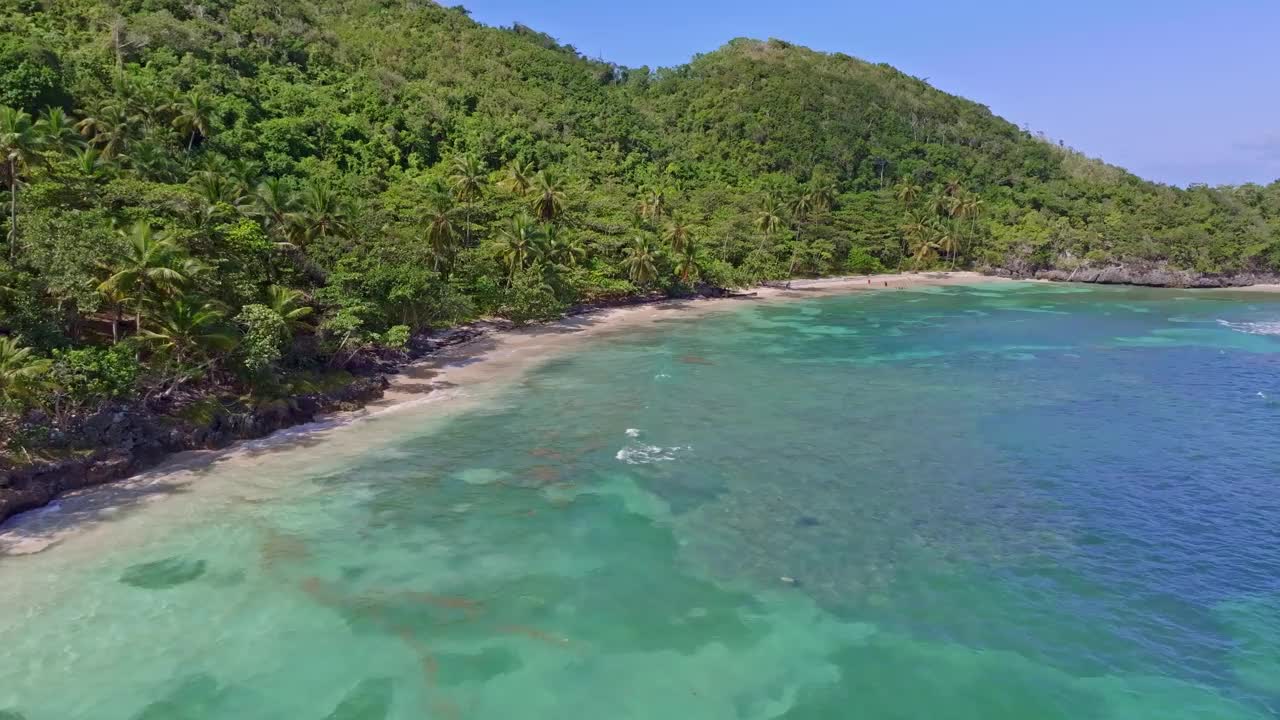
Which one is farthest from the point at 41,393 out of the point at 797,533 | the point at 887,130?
the point at 887,130

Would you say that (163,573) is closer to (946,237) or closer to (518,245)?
(518,245)

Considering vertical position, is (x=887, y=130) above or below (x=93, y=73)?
above

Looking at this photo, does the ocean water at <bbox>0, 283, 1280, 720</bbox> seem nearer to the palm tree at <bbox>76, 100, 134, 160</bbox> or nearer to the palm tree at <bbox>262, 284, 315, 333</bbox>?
the palm tree at <bbox>262, 284, 315, 333</bbox>

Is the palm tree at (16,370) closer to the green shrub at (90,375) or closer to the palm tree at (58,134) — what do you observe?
the green shrub at (90,375)

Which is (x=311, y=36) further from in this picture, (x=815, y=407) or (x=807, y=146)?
(x=815, y=407)

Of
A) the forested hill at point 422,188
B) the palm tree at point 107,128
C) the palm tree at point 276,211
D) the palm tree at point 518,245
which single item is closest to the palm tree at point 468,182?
the forested hill at point 422,188
